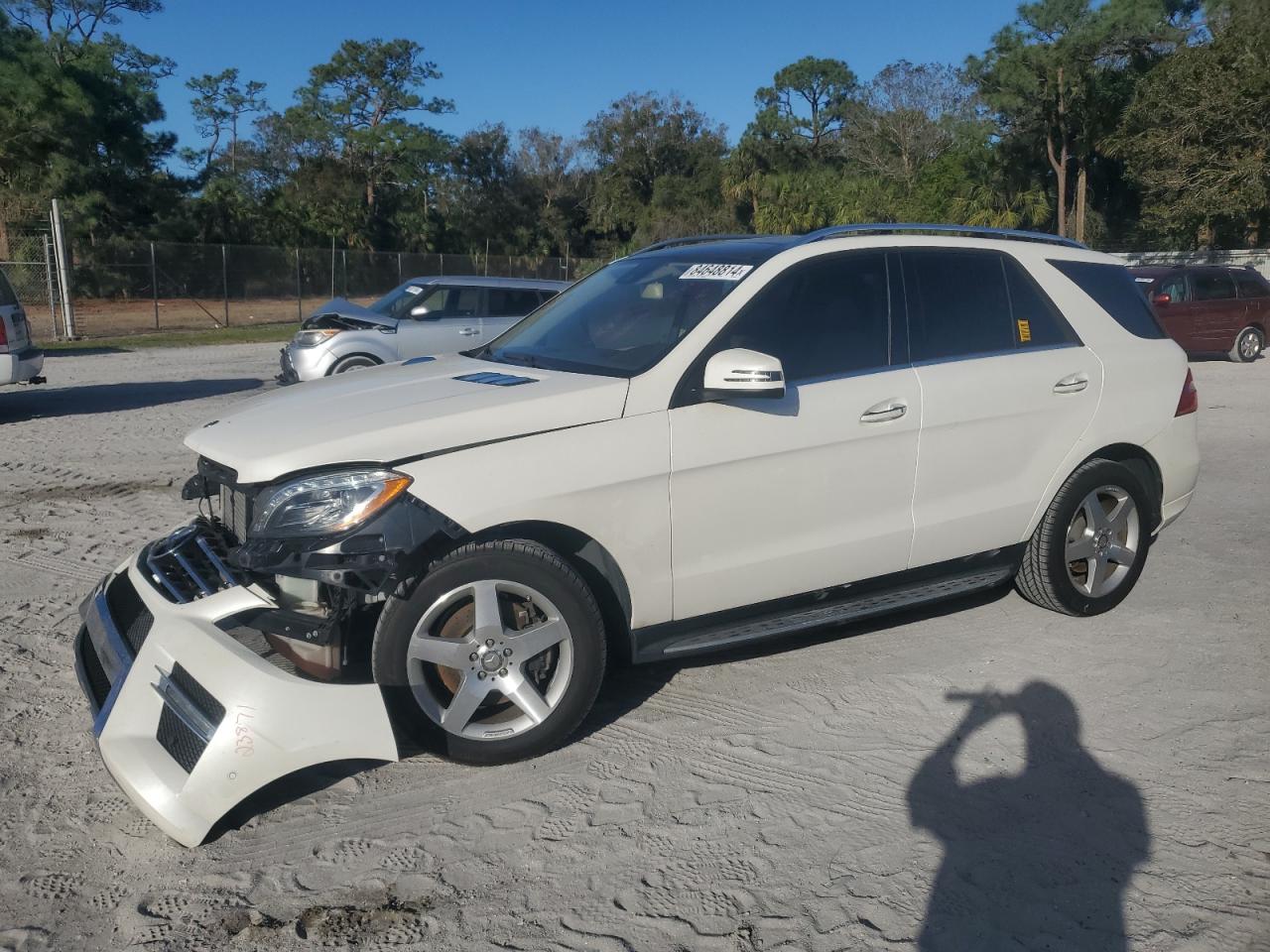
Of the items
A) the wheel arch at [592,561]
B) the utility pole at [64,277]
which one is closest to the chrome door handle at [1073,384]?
the wheel arch at [592,561]

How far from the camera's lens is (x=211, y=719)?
3326mm

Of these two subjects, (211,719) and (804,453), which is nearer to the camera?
(211,719)

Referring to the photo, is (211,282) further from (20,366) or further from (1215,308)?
(1215,308)

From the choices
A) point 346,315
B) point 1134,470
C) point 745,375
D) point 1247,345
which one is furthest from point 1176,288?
point 745,375

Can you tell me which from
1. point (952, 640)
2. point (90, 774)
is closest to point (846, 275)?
point (952, 640)

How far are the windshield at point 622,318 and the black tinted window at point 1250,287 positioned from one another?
18717mm

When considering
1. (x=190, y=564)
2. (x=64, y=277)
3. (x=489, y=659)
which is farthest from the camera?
(x=64, y=277)

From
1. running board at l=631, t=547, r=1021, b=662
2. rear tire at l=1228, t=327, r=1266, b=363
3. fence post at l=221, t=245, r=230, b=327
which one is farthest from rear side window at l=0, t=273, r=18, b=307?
fence post at l=221, t=245, r=230, b=327

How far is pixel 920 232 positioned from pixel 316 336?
9965 millimetres

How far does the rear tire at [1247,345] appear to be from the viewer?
2034 cm

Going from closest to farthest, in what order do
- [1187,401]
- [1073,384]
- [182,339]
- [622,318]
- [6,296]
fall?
[622,318] < [1073,384] < [1187,401] < [6,296] < [182,339]

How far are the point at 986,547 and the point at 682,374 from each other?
183 centimetres

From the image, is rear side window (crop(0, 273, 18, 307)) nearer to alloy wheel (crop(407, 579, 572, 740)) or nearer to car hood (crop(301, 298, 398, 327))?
car hood (crop(301, 298, 398, 327))

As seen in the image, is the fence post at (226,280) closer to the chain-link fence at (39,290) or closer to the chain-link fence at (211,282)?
the chain-link fence at (211,282)
